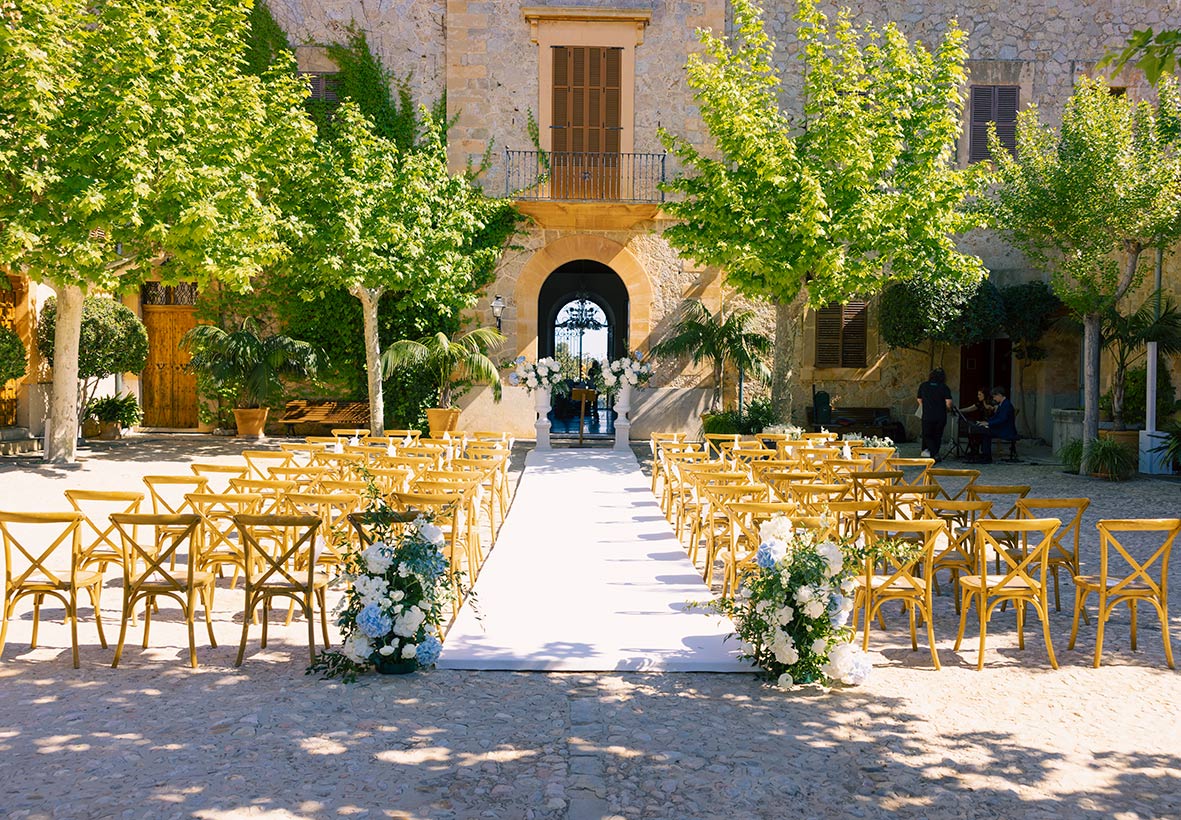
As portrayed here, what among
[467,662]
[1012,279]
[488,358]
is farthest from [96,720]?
[1012,279]

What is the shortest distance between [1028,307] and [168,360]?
15458 millimetres

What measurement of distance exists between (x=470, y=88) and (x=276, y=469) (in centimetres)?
1158

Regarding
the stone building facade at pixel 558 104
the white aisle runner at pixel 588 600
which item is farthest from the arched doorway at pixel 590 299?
the white aisle runner at pixel 588 600

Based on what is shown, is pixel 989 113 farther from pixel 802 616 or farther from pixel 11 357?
pixel 11 357

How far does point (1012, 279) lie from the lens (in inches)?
724

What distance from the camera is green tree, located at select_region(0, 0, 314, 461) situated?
37.4ft

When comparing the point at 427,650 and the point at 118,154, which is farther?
the point at 118,154

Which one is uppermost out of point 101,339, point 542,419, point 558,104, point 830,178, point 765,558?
point 558,104

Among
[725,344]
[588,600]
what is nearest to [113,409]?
[725,344]

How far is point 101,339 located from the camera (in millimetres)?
16266

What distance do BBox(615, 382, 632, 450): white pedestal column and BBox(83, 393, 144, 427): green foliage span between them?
8439 millimetres

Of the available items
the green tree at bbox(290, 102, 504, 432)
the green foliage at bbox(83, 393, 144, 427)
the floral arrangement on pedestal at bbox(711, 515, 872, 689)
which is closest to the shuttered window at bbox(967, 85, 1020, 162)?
the green tree at bbox(290, 102, 504, 432)

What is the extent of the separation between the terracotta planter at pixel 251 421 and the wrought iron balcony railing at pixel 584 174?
18.6ft

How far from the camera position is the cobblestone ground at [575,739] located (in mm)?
3604
